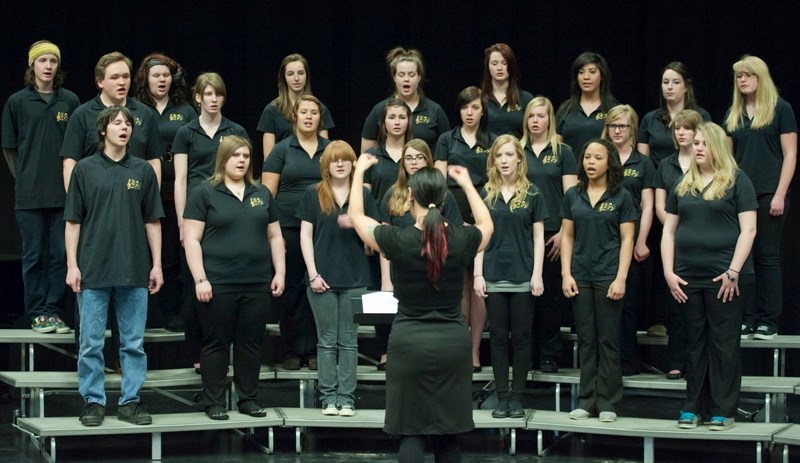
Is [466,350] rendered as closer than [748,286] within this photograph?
Yes

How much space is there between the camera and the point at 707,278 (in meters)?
6.18

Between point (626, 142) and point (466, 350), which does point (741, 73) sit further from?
point (466, 350)

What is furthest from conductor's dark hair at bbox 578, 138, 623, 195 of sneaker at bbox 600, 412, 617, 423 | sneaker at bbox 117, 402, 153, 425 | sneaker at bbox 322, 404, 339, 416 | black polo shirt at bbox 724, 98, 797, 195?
sneaker at bbox 117, 402, 153, 425

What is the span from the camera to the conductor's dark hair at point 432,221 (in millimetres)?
4574

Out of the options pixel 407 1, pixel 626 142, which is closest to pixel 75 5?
pixel 407 1

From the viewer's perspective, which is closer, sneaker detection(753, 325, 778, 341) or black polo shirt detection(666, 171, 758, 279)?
black polo shirt detection(666, 171, 758, 279)

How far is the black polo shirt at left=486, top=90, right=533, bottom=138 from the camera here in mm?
7195

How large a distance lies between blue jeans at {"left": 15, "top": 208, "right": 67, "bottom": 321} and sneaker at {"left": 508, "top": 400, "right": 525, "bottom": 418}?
2.61 m

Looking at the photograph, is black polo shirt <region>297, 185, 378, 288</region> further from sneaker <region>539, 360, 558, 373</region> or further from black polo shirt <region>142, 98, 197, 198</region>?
sneaker <region>539, 360, 558, 373</region>

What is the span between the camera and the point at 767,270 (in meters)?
7.07

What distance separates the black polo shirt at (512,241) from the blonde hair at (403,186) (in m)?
0.49

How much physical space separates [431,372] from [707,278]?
2.09m

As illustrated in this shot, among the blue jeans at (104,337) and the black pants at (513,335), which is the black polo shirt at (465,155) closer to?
the black pants at (513,335)

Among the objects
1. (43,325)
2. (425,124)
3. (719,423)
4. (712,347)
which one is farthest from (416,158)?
(43,325)
